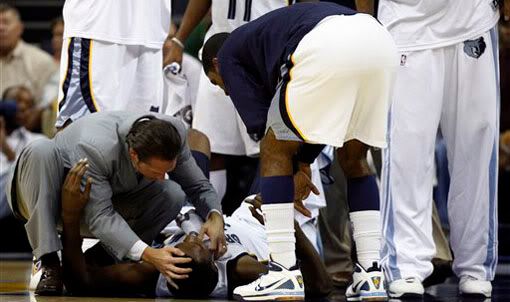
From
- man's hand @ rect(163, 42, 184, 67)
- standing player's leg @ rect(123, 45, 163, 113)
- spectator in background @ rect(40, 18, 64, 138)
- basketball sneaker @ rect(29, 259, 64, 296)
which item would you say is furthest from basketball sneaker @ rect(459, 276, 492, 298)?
spectator in background @ rect(40, 18, 64, 138)

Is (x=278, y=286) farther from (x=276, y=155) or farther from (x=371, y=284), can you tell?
(x=276, y=155)

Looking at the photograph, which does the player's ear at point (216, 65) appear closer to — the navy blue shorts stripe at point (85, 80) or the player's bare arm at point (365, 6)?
the player's bare arm at point (365, 6)

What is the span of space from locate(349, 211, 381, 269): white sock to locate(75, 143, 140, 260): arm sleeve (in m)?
0.99

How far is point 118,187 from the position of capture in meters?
5.41

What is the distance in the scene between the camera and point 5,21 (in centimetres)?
1008

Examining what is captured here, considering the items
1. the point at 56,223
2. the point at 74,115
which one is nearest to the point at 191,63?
the point at 74,115

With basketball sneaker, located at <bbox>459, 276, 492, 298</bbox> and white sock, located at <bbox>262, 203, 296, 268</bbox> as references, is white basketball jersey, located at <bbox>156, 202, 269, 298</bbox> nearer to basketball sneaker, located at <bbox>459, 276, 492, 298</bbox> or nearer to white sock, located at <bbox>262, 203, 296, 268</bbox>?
white sock, located at <bbox>262, 203, 296, 268</bbox>

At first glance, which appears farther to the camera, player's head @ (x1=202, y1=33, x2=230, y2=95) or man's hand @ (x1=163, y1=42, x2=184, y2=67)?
man's hand @ (x1=163, y1=42, x2=184, y2=67)

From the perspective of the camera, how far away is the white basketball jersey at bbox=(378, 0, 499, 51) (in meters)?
5.36

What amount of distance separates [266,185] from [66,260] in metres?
1.15

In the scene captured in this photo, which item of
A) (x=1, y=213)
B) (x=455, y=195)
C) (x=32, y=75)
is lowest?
(x=1, y=213)

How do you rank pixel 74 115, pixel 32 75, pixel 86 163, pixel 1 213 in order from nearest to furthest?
pixel 86 163 < pixel 74 115 < pixel 1 213 < pixel 32 75

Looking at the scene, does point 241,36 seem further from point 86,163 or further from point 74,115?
point 74,115

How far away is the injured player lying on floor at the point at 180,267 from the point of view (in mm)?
5207
